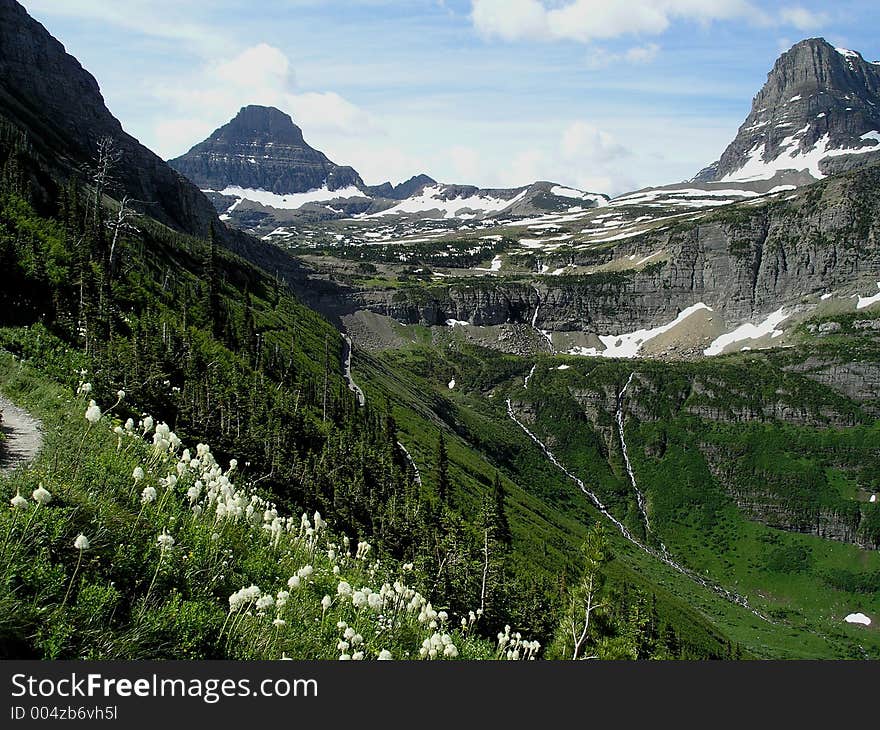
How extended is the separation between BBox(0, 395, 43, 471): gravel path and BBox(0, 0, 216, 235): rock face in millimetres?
139536

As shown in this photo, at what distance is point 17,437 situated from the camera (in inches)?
493

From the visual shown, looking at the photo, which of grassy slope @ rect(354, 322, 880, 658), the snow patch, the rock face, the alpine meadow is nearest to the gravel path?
the alpine meadow

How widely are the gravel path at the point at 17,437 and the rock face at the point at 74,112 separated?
458 feet

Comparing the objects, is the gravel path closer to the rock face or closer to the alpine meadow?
the alpine meadow

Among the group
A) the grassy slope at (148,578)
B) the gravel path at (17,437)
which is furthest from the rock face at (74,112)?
the grassy slope at (148,578)

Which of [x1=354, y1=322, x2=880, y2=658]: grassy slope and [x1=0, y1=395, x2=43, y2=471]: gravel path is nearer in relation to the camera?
[x1=0, y1=395, x2=43, y2=471]: gravel path

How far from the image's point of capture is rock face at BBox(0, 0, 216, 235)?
479 feet

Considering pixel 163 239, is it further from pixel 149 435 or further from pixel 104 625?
pixel 104 625

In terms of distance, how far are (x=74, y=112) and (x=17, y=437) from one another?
19487 cm

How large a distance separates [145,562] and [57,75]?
207 m

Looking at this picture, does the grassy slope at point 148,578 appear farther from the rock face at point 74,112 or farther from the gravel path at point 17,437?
the rock face at point 74,112

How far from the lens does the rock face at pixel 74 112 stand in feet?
479

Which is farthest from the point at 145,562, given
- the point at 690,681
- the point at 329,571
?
the point at 690,681

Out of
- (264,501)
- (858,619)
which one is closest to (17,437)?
(264,501)
